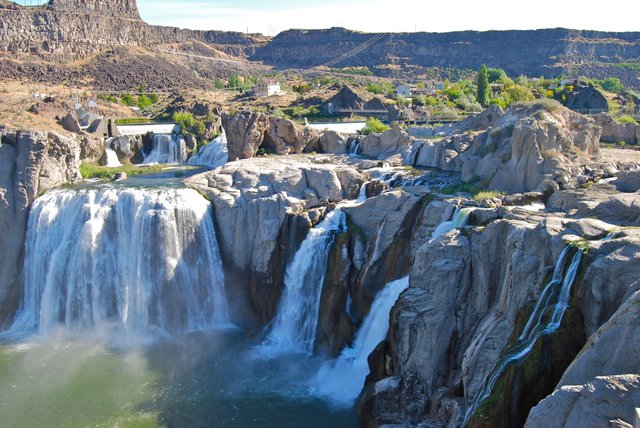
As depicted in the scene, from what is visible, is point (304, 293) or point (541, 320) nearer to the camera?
point (541, 320)

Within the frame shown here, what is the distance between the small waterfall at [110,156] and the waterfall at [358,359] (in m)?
27.4

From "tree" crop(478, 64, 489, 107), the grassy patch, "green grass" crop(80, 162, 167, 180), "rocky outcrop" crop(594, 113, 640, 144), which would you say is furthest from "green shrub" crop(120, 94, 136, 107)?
the grassy patch

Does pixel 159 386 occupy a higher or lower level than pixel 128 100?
lower

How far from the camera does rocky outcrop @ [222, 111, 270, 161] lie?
135ft

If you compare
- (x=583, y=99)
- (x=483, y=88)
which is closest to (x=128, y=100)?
(x=483, y=88)

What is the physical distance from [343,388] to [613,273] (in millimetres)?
12335

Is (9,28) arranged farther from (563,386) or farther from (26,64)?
(563,386)

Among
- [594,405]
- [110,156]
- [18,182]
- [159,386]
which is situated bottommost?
[159,386]

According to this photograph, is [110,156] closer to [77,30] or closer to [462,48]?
[77,30]

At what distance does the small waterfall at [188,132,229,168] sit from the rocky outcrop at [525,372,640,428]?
117ft

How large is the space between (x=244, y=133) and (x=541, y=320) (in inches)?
1145

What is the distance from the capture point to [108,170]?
138ft

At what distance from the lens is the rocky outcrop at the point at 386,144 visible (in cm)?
3925

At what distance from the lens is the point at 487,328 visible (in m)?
17.9
